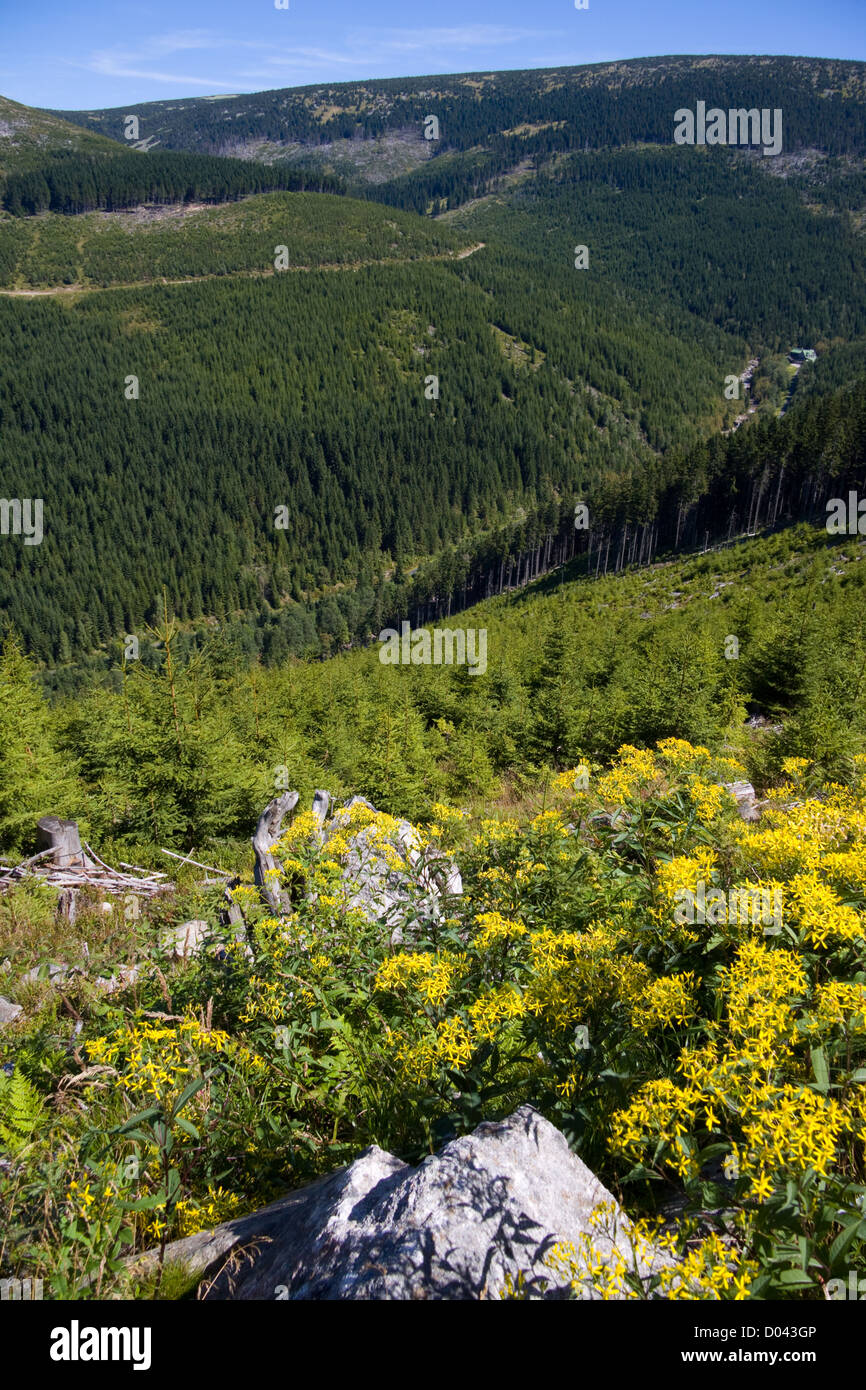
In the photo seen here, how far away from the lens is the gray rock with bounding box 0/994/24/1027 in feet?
19.8

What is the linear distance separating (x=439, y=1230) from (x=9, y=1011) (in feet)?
19.0

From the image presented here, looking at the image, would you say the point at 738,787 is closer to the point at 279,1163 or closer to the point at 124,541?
the point at 279,1163

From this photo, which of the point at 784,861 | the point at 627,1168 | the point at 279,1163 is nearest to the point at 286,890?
the point at 279,1163

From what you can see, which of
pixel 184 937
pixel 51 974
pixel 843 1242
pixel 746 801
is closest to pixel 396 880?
pixel 184 937

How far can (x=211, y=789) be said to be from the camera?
1234 cm

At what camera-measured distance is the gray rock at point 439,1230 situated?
7.08 feet

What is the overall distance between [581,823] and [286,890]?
114 inches

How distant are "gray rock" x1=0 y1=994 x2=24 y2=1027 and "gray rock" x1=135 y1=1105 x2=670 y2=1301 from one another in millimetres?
4293

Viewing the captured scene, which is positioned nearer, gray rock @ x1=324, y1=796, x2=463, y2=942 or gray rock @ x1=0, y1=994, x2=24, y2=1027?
gray rock @ x1=324, y1=796, x2=463, y2=942

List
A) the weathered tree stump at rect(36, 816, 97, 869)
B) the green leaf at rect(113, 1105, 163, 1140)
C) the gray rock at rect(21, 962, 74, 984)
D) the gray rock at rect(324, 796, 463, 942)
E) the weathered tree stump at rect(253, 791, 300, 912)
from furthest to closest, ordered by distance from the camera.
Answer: the weathered tree stump at rect(36, 816, 97, 869) → the gray rock at rect(21, 962, 74, 984) → the weathered tree stump at rect(253, 791, 300, 912) → the gray rock at rect(324, 796, 463, 942) → the green leaf at rect(113, 1105, 163, 1140)

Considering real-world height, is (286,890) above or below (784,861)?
below

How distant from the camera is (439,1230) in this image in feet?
7.38

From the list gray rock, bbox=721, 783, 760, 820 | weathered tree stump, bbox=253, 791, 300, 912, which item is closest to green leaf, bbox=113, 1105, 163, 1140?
weathered tree stump, bbox=253, 791, 300, 912

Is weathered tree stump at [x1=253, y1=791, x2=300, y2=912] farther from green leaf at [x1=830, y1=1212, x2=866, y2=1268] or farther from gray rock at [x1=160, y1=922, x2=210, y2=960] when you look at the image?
green leaf at [x1=830, y1=1212, x2=866, y2=1268]
